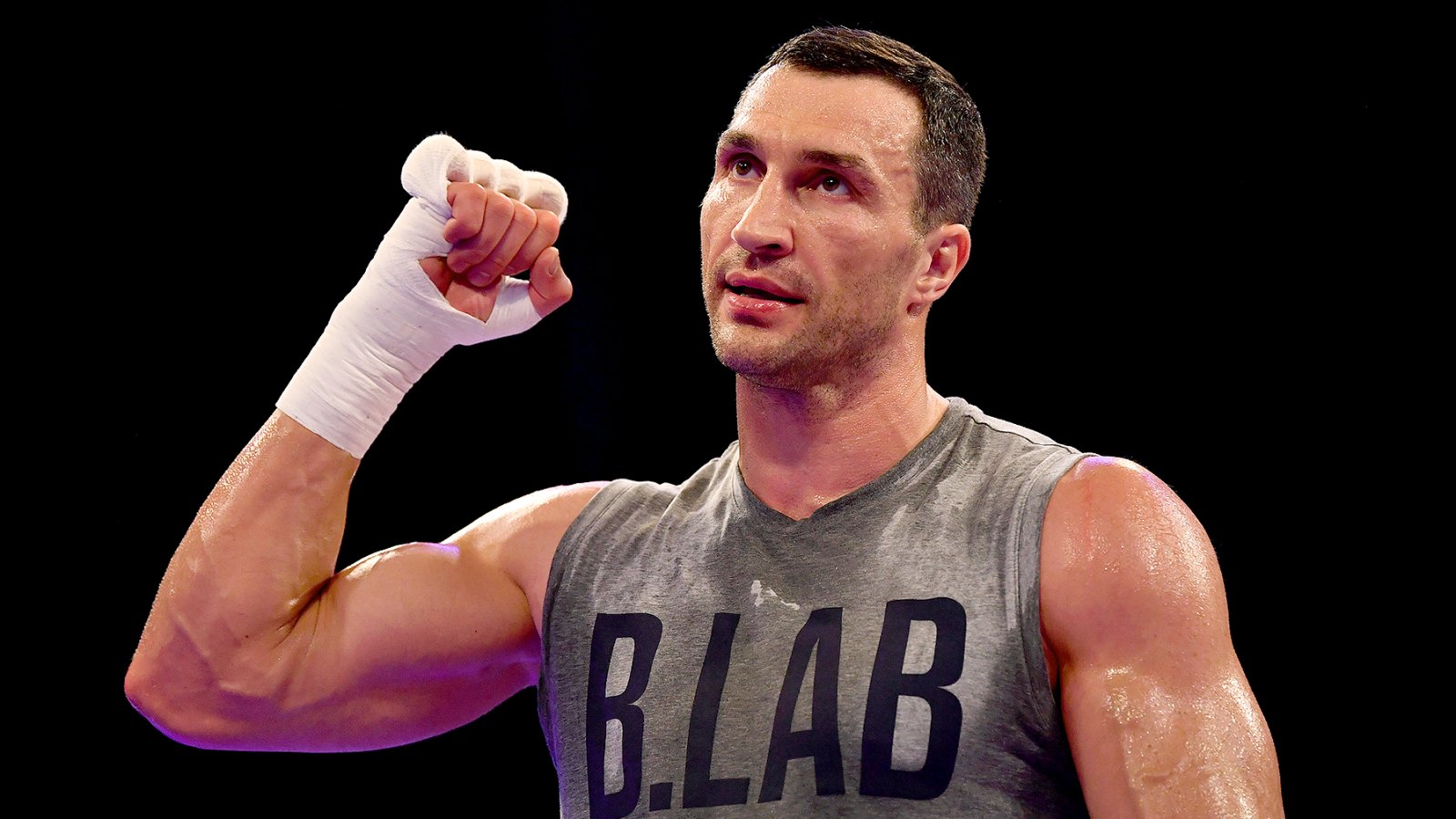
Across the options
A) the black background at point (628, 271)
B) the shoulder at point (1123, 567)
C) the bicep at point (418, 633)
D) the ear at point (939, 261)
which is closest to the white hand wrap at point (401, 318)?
the bicep at point (418, 633)

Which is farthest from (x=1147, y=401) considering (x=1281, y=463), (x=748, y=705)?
(x=748, y=705)

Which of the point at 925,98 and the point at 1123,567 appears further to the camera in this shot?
the point at 925,98

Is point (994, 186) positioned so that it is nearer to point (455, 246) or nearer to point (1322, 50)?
point (1322, 50)

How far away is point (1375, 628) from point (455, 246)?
1.62 metres

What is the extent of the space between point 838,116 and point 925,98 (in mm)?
131

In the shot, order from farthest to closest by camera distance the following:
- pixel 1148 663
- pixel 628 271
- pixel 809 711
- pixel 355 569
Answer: pixel 628 271 < pixel 355 569 < pixel 809 711 < pixel 1148 663

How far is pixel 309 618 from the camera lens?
160cm

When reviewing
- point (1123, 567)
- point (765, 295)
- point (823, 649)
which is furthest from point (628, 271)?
point (1123, 567)

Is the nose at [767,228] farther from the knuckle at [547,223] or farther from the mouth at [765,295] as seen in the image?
the knuckle at [547,223]

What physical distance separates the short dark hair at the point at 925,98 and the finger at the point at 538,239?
12.3 inches

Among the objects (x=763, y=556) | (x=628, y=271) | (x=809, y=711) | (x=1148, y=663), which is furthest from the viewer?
(x=628, y=271)

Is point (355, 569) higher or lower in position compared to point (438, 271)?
lower

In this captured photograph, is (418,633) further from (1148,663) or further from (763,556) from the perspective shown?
(1148,663)

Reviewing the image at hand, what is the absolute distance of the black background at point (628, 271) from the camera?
238cm
